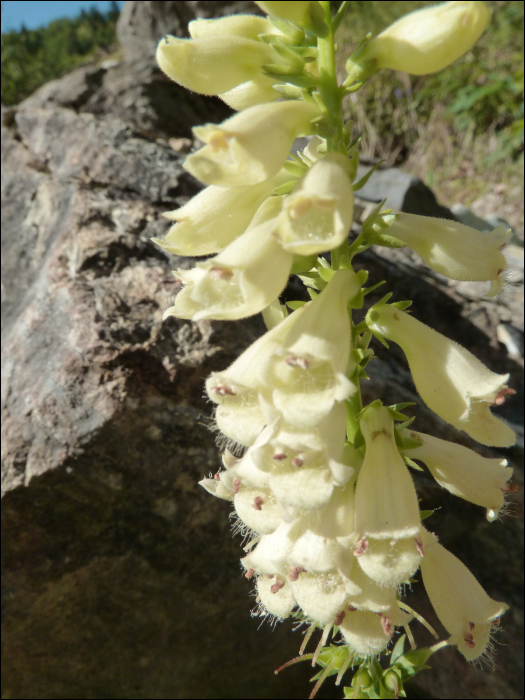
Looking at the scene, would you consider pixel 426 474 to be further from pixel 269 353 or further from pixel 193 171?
pixel 193 171

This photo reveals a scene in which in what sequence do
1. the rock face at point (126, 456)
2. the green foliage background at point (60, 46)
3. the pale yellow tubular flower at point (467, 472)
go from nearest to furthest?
1. the pale yellow tubular flower at point (467, 472)
2. the rock face at point (126, 456)
3. the green foliage background at point (60, 46)

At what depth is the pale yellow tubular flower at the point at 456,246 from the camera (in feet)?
4.16

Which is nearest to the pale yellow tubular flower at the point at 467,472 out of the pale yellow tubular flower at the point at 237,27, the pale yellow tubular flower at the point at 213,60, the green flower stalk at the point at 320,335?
the green flower stalk at the point at 320,335

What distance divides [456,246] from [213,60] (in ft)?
2.40

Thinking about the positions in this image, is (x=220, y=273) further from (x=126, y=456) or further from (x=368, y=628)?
(x=126, y=456)

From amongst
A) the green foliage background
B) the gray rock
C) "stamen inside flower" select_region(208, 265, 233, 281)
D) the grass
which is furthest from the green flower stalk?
the green foliage background

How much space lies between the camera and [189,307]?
1277 mm

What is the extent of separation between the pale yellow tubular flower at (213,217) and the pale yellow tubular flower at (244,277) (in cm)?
12

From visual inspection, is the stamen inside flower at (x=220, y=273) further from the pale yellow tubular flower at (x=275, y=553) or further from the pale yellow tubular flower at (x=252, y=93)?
the pale yellow tubular flower at (x=275, y=553)

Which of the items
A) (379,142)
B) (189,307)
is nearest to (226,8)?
(379,142)

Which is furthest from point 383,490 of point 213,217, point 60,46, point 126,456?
point 60,46

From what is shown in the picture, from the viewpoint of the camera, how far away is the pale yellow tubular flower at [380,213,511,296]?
1.27m

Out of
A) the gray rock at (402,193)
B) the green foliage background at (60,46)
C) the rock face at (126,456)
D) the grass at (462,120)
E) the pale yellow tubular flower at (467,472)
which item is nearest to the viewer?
the pale yellow tubular flower at (467,472)

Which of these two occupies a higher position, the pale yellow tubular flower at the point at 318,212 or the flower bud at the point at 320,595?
the pale yellow tubular flower at the point at 318,212
